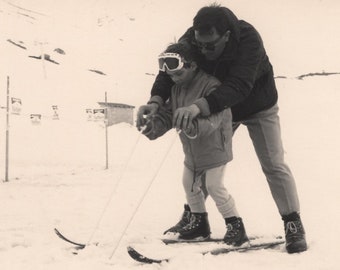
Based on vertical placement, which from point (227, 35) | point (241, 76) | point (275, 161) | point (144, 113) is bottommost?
point (275, 161)

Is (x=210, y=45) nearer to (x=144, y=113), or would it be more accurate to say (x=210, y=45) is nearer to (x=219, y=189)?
(x=144, y=113)

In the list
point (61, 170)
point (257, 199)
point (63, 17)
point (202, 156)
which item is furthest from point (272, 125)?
point (63, 17)

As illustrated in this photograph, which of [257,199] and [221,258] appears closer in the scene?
[221,258]

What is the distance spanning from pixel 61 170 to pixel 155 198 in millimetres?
4489

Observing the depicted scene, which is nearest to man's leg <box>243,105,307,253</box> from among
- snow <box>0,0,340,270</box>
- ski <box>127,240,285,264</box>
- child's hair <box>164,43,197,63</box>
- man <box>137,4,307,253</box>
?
man <box>137,4,307,253</box>

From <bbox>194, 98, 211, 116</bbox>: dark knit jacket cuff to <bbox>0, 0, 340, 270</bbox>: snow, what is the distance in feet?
1.05

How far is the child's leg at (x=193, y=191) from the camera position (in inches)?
125

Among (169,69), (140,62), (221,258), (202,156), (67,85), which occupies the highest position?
(140,62)

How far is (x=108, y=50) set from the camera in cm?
3369

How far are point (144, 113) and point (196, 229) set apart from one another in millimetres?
826

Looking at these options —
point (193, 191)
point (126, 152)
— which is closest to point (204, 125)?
point (193, 191)

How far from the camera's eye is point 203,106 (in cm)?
276

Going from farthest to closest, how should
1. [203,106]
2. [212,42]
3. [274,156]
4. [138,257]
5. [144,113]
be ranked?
[274,156]
[144,113]
[212,42]
[203,106]
[138,257]

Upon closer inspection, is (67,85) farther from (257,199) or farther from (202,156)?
(202,156)
